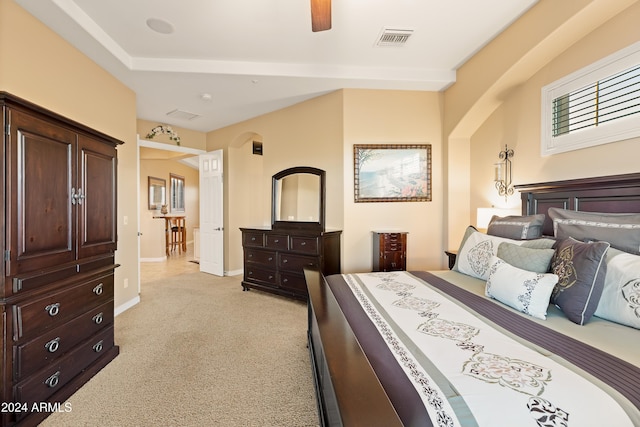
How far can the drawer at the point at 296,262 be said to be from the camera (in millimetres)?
3536

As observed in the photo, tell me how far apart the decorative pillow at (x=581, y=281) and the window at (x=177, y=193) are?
912 centimetres

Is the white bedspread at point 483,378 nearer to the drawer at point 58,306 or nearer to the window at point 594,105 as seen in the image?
the window at point 594,105

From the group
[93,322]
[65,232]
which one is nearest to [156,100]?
[65,232]

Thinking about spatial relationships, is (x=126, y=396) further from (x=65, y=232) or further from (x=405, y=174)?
(x=405, y=174)

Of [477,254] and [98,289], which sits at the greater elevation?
[477,254]

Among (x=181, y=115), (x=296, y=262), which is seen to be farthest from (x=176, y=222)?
(x=296, y=262)

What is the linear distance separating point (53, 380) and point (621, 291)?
3378 millimetres

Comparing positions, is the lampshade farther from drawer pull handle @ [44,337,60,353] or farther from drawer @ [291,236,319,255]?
drawer pull handle @ [44,337,60,353]

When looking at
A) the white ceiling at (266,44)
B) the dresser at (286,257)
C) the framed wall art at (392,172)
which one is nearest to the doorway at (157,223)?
the white ceiling at (266,44)

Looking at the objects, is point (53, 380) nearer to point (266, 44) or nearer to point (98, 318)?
point (98, 318)

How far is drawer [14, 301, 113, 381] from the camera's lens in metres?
1.57

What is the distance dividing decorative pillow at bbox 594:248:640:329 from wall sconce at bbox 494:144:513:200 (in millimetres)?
1659

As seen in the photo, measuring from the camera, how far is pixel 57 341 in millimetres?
1799

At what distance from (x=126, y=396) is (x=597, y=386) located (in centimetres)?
257
